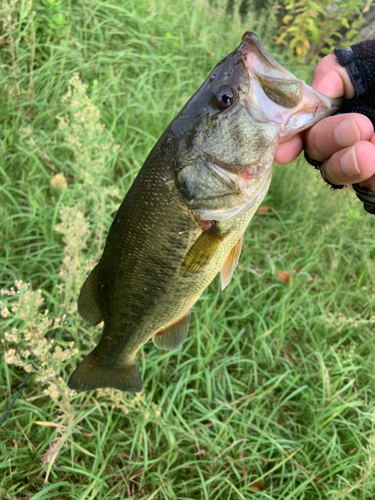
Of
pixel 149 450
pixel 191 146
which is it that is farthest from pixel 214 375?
pixel 191 146

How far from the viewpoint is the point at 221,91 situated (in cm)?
132

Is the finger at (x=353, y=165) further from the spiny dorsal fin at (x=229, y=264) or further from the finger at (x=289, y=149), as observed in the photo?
the spiny dorsal fin at (x=229, y=264)

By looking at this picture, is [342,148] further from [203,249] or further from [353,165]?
[203,249]

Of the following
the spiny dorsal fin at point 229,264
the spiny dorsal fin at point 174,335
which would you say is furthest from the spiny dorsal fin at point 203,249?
the spiny dorsal fin at point 174,335

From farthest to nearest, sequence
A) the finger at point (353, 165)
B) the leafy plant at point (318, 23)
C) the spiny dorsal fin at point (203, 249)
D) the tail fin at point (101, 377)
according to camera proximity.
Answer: the leafy plant at point (318, 23) → the tail fin at point (101, 377) → the spiny dorsal fin at point (203, 249) → the finger at point (353, 165)

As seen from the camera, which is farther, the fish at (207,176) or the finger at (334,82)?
the finger at (334,82)

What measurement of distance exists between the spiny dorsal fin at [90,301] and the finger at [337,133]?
109 cm

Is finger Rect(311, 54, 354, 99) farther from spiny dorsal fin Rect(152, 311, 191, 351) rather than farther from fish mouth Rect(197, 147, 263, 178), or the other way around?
spiny dorsal fin Rect(152, 311, 191, 351)

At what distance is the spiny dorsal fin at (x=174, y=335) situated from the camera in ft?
5.70

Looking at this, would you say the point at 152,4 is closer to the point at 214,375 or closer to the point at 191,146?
the point at 191,146

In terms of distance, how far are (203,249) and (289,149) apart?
0.66 m

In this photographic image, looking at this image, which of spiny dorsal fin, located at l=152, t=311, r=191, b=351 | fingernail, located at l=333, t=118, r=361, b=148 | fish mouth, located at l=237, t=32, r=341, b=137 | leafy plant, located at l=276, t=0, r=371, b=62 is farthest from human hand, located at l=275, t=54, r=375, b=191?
leafy plant, located at l=276, t=0, r=371, b=62

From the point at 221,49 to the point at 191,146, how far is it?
3.48m

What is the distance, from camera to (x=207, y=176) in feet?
4.42
